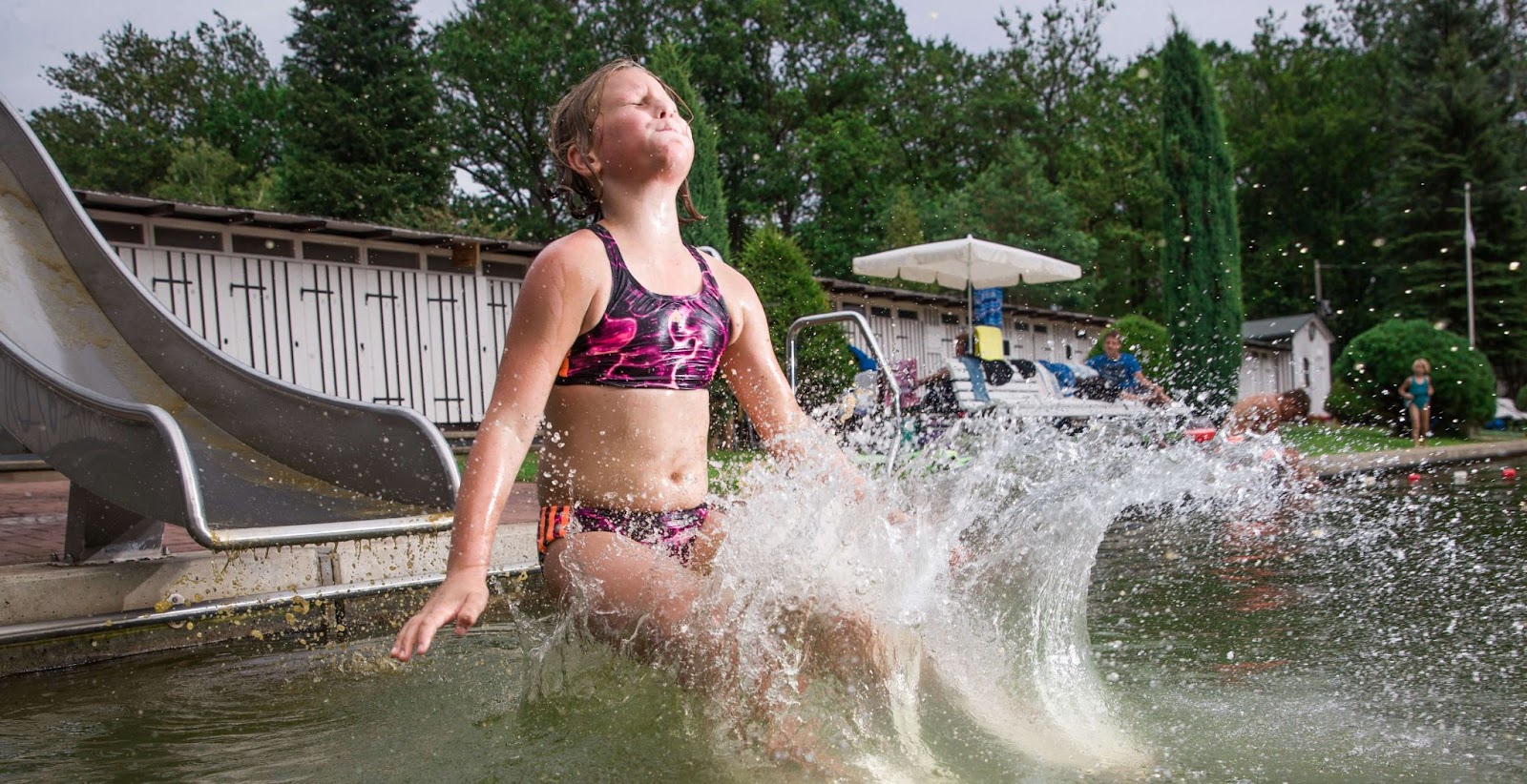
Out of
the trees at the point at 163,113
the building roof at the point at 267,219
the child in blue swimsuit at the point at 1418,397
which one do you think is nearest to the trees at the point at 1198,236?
the child in blue swimsuit at the point at 1418,397

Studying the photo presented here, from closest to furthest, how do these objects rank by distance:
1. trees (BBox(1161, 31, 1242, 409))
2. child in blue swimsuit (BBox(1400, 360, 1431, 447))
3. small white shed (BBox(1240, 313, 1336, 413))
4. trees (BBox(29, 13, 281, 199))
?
child in blue swimsuit (BBox(1400, 360, 1431, 447))
trees (BBox(1161, 31, 1242, 409))
trees (BBox(29, 13, 281, 199))
small white shed (BBox(1240, 313, 1336, 413))

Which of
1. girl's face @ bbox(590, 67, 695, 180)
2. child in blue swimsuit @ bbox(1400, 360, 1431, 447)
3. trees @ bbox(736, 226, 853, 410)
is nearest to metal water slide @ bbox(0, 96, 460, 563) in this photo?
girl's face @ bbox(590, 67, 695, 180)

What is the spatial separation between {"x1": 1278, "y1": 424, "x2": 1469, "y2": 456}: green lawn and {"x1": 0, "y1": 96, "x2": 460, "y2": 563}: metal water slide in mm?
11139

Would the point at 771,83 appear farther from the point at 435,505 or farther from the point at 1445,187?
the point at 435,505

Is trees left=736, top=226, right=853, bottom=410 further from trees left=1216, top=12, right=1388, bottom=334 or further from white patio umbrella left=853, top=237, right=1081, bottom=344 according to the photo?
Result: trees left=1216, top=12, right=1388, bottom=334

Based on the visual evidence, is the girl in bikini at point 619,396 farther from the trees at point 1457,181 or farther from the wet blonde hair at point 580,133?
the trees at point 1457,181

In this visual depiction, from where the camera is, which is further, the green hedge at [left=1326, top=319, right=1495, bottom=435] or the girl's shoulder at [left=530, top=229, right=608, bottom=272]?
the green hedge at [left=1326, top=319, right=1495, bottom=435]

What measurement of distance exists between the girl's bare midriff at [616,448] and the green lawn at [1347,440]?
11902 millimetres

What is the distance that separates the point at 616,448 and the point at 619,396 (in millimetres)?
97

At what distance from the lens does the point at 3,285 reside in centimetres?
507

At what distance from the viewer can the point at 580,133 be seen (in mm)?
2211

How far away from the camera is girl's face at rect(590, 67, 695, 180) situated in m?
2.13

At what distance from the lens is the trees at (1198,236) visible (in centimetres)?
1673

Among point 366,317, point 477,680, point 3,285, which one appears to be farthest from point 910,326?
point 477,680
